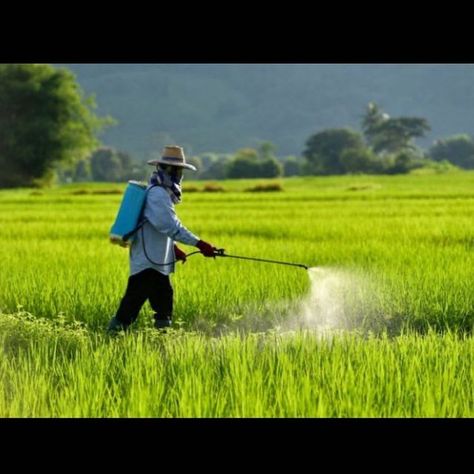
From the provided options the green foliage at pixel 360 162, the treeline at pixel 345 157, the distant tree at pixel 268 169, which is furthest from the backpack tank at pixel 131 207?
the green foliage at pixel 360 162

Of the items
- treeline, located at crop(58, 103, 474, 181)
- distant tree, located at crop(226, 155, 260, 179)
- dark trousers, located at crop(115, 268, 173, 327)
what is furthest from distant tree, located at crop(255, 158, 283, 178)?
dark trousers, located at crop(115, 268, 173, 327)

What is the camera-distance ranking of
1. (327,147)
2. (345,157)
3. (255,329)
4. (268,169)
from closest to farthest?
(255,329) → (268,169) → (345,157) → (327,147)

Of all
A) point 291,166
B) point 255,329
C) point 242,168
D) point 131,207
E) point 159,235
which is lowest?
point 255,329

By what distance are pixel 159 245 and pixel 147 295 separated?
31 cm

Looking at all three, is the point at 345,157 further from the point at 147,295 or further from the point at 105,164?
the point at 147,295

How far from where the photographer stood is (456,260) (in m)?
6.69

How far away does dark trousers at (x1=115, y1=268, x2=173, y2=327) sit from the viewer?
170 inches

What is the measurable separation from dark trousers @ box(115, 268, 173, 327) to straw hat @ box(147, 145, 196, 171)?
2.06ft

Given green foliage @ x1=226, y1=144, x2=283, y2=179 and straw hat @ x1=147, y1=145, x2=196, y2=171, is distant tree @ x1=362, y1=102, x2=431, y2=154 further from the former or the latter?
straw hat @ x1=147, y1=145, x2=196, y2=171

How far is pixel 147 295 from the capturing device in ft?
14.3

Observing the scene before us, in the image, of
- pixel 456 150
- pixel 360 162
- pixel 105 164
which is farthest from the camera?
pixel 456 150

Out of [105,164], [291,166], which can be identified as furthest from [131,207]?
[291,166]

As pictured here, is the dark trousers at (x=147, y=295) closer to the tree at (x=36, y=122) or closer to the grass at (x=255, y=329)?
the grass at (x=255, y=329)

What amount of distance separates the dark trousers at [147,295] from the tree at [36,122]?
126 ft
